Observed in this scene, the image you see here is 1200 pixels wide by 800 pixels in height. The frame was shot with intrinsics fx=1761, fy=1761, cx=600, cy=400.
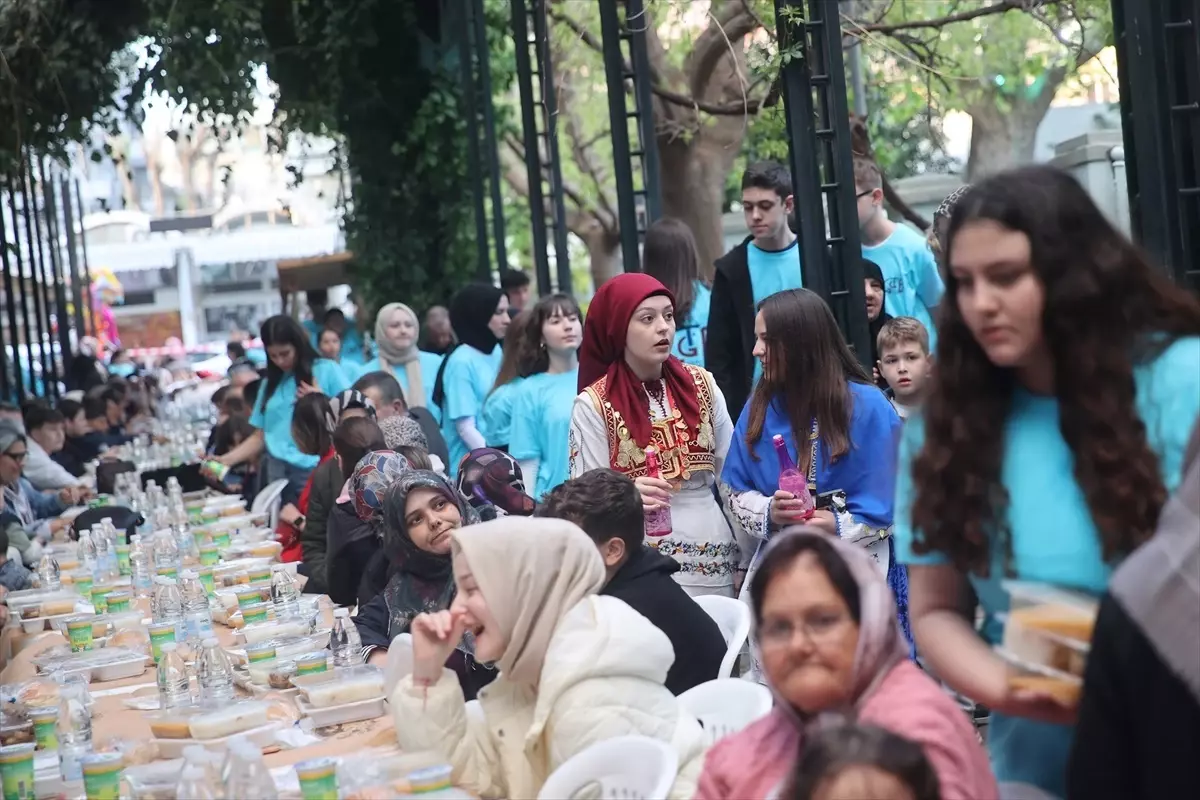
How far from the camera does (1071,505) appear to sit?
2602 mm

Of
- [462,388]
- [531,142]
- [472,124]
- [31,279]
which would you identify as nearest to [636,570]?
[462,388]

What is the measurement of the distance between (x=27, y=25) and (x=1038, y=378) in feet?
49.8

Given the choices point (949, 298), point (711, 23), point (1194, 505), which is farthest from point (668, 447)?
point (711, 23)

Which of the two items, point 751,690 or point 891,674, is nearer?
point 891,674

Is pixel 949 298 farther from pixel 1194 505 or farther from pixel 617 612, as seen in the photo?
pixel 617 612

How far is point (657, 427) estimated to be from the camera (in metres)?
5.80

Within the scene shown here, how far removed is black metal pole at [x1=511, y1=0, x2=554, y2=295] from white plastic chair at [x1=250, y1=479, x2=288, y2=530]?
415 centimetres

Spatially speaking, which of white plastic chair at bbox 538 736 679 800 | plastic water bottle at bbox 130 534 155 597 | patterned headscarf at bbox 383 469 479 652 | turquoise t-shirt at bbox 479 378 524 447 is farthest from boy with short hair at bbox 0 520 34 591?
white plastic chair at bbox 538 736 679 800

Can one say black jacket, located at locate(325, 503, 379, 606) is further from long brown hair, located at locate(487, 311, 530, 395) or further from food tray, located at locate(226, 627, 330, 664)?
long brown hair, located at locate(487, 311, 530, 395)

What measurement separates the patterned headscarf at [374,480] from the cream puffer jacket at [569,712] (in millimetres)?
2800

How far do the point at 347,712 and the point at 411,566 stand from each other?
106cm

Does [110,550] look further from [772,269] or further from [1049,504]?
[1049,504]

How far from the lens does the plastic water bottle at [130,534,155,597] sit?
7551 millimetres

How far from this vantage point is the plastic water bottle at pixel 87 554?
816cm
